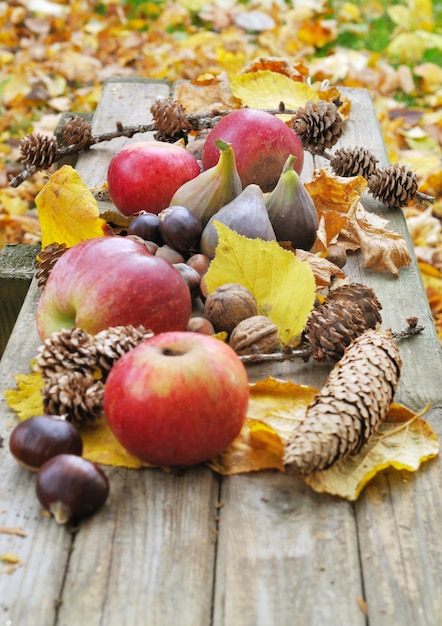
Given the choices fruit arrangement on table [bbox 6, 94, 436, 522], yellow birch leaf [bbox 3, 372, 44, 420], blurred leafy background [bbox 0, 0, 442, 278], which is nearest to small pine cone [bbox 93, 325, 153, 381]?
fruit arrangement on table [bbox 6, 94, 436, 522]

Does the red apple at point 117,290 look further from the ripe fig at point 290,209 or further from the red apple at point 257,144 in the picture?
the red apple at point 257,144

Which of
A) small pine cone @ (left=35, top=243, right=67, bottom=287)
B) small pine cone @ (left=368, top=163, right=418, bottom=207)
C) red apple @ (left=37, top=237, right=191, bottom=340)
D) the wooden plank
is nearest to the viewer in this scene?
red apple @ (left=37, top=237, right=191, bottom=340)

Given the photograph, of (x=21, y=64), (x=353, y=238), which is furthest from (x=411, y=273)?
(x=21, y=64)

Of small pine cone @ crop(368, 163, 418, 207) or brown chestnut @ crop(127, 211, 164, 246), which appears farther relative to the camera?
small pine cone @ crop(368, 163, 418, 207)

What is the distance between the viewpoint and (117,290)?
1.48 metres

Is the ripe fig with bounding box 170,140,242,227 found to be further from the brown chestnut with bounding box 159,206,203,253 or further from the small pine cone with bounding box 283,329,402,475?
the small pine cone with bounding box 283,329,402,475

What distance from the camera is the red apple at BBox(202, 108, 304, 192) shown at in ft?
6.60

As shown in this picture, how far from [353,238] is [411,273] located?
162 mm

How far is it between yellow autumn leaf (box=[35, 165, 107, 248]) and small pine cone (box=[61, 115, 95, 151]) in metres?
0.63

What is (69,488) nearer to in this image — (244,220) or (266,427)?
(266,427)

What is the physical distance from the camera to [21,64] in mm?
4469

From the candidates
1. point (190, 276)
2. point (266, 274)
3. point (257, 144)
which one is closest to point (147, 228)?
point (190, 276)

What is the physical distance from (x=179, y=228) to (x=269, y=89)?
1040 millimetres

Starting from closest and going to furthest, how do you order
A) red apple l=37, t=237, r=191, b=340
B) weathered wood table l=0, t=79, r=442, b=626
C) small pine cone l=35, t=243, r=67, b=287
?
1. weathered wood table l=0, t=79, r=442, b=626
2. red apple l=37, t=237, r=191, b=340
3. small pine cone l=35, t=243, r=67, b=287
